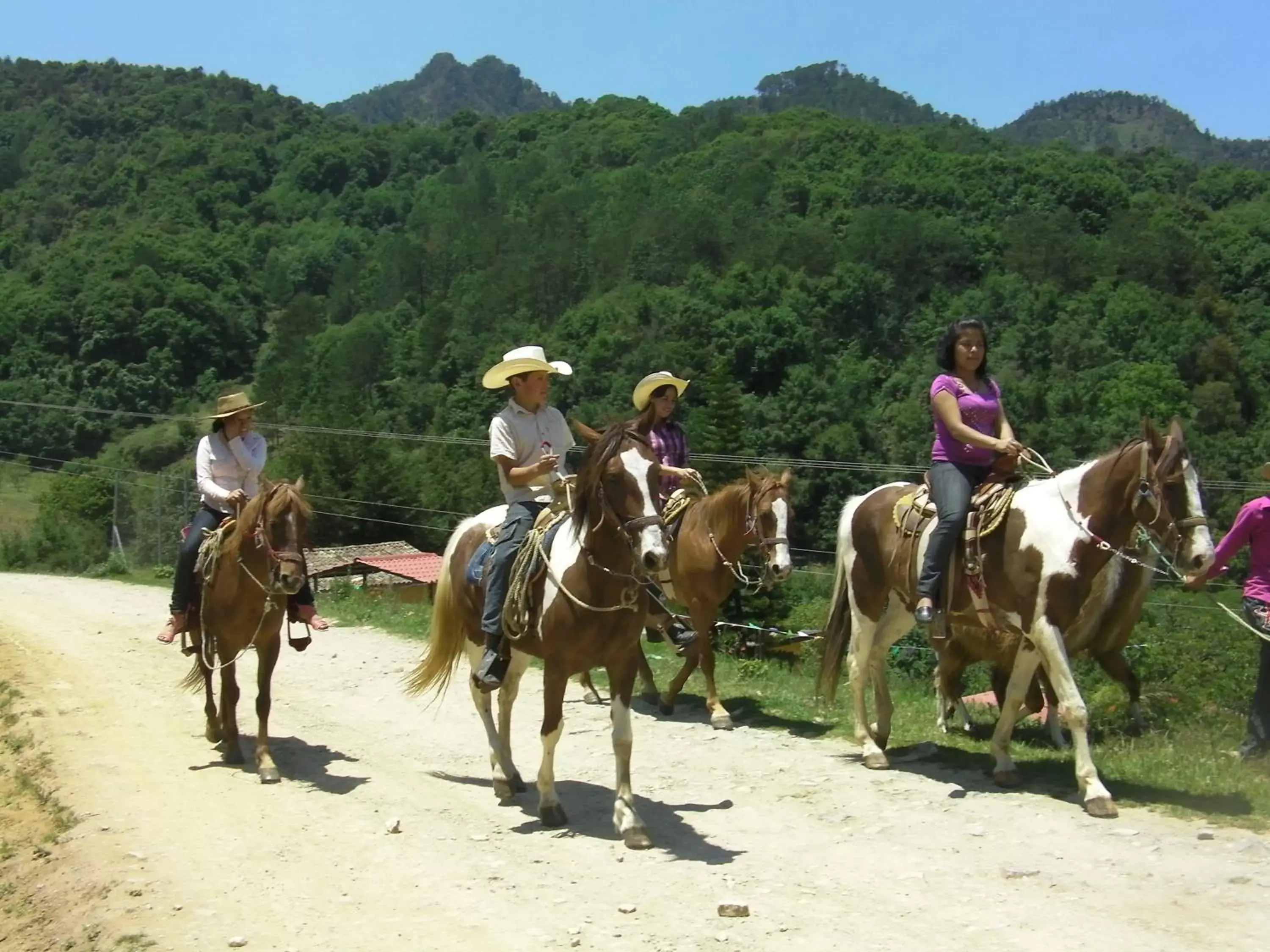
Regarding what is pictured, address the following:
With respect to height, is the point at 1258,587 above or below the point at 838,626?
above

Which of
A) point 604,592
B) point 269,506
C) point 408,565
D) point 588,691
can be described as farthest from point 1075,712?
point 408,565

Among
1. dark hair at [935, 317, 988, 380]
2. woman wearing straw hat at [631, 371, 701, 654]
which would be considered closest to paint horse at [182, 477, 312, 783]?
woman wearing straw hat at [631, 371, 701, 654]

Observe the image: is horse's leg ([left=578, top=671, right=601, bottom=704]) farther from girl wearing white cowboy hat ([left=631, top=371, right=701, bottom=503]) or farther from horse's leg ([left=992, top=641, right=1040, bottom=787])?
horse's leg ([left=992, top=641, right=1040, bottom=787])

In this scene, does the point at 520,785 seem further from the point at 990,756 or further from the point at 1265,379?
the point at 1265,379

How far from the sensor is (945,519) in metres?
8.72

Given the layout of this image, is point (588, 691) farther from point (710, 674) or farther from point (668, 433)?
point (668, 433)

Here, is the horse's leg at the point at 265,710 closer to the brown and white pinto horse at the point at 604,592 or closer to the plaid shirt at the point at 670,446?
the brown and white pinto horse at the point at 604,592

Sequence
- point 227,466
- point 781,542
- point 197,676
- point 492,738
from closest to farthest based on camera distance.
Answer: point 492,738, point 227,466, point 197,676, point 781,542

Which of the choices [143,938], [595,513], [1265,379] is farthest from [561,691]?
[1265,379]

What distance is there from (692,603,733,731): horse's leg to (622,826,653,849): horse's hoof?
3.57 m

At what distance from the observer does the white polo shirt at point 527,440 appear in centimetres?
840

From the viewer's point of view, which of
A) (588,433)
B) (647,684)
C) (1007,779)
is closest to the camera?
(588,433)

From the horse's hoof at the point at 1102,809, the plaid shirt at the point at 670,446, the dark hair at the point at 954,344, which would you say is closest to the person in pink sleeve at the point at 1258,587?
the horse's hoof at the point at 1102,809

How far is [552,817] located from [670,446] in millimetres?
4651
